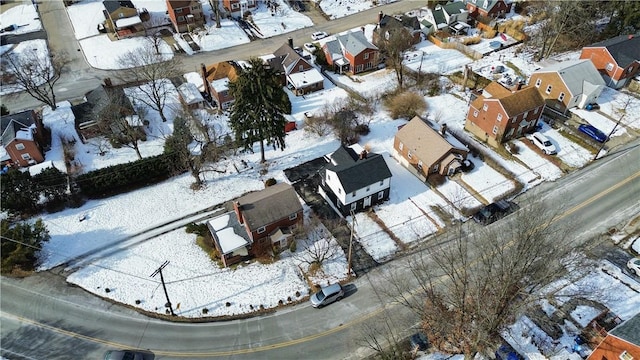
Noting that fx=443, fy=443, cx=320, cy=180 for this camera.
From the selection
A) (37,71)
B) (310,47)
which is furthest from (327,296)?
(37,71)

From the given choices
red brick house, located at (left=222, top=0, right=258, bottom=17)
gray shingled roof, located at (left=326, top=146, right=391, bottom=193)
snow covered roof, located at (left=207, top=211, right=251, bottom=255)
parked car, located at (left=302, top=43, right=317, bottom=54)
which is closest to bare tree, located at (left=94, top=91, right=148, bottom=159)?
snow covered roof, located at (left=207, top=211, right=251, bottom=255)

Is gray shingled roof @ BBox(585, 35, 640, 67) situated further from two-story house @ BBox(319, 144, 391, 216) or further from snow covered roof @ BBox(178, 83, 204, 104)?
snow covered roof @ BBox(178, 83, 204, 104)

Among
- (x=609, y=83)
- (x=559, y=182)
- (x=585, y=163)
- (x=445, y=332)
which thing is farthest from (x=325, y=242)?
(x=609, y=83)

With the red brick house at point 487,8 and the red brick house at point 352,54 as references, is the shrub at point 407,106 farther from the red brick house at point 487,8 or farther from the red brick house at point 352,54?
the red brick house at point 487,8

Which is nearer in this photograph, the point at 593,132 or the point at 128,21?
the point at 593,132

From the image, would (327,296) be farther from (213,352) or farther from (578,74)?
(578,74)

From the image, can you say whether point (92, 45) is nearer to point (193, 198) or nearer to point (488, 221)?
point (193, 198)
